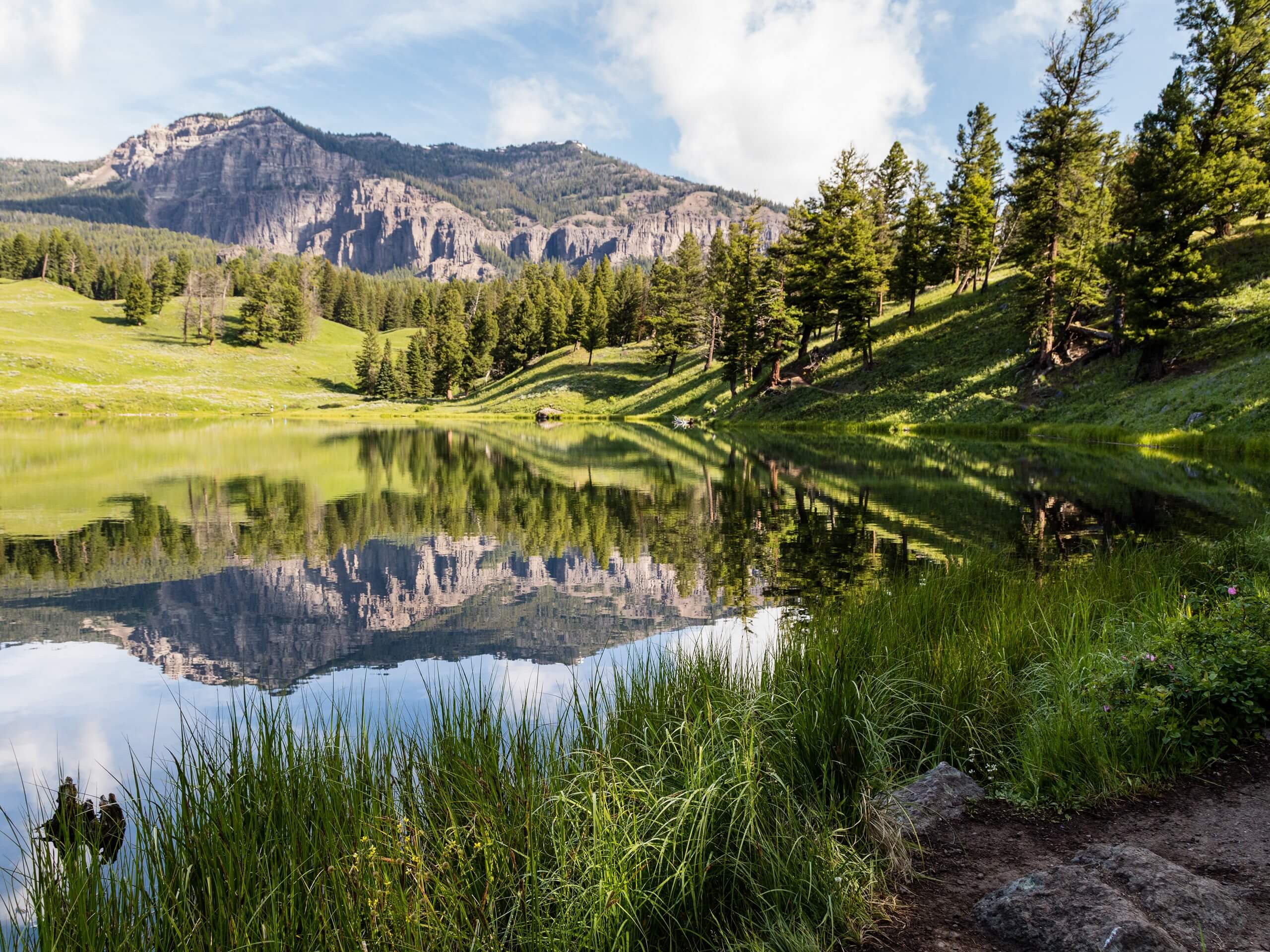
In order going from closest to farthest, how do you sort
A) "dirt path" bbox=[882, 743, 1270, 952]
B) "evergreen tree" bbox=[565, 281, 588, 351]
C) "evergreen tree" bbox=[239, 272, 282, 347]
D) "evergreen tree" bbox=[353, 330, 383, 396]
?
"dirt path" bbox=[882, 743, 1270, 952], "evergreen tree" bbox=[565, 281, 588, 351], "evergreen tree" bbox=[353, 330, 383, 396], "evergreen tree" bbox=[239, 272, 282, 347]

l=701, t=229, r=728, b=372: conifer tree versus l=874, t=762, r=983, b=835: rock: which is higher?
l=701, t=229, r=728, b=372: conifer tree

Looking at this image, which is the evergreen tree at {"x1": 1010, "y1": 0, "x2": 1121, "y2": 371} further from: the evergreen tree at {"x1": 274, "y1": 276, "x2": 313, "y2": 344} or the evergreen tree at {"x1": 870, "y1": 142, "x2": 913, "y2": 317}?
the evergreen tree at {"x1": 274, "y1": 276, "x2": 313, "y2": 344}

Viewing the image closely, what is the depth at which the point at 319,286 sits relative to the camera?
6344 inches

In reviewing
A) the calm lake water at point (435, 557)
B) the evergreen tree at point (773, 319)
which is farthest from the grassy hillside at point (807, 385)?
the calm lake water at point (435, 557)

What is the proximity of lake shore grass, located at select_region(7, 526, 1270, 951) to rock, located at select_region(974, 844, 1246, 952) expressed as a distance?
66 cm

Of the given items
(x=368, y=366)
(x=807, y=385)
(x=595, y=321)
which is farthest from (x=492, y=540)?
(x=368, y=366)

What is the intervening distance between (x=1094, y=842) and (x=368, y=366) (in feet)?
368

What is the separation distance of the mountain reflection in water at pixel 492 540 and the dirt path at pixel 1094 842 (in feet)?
16.8

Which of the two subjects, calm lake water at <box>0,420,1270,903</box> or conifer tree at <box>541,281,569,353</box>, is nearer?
calm lake water at <box>0,420,1270,903</box>

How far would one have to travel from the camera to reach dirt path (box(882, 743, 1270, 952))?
3.56m

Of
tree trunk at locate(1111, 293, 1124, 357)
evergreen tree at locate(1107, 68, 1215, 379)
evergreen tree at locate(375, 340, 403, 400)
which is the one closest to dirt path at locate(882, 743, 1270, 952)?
evergreen tree at locate(1107, 68, 1215, 379)

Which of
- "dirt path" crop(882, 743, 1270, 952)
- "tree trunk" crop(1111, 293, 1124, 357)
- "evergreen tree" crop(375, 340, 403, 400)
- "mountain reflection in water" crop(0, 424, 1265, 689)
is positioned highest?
"evergreen tree" crop(375, 340, 403, 400)

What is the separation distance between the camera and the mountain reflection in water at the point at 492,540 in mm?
9758

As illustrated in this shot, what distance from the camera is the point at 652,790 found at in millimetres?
4301
